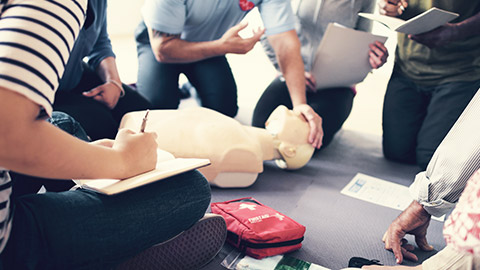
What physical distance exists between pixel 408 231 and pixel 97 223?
2.58 ft

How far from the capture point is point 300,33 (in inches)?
75.9

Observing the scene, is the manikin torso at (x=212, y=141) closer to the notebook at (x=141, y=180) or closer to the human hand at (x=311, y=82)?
the notebook at (x=141, y=180)

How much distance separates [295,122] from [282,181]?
220mm

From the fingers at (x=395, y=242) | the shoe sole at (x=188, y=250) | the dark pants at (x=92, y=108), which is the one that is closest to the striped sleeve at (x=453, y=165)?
the fingers at (x=395, y=242)

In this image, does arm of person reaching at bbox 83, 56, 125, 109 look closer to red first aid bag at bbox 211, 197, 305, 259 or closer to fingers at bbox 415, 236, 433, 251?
red first aid bag at bbox 211, 197, 305, 259

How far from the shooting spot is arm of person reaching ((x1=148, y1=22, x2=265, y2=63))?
161 centimetres

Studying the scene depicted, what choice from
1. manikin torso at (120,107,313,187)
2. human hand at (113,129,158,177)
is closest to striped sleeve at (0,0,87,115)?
human hand at (113,129,158,177)

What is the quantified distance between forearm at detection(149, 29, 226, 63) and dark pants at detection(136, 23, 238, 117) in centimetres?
12

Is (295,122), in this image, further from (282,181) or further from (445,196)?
(445,196)

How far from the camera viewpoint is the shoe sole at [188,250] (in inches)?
34.8

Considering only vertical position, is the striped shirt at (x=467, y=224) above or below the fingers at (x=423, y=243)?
above

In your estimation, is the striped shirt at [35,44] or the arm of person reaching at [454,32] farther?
the arm of person reaching at [454,32]

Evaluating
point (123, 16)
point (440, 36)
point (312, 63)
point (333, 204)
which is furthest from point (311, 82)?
point (123, 16)

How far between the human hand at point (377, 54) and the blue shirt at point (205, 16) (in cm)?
35
